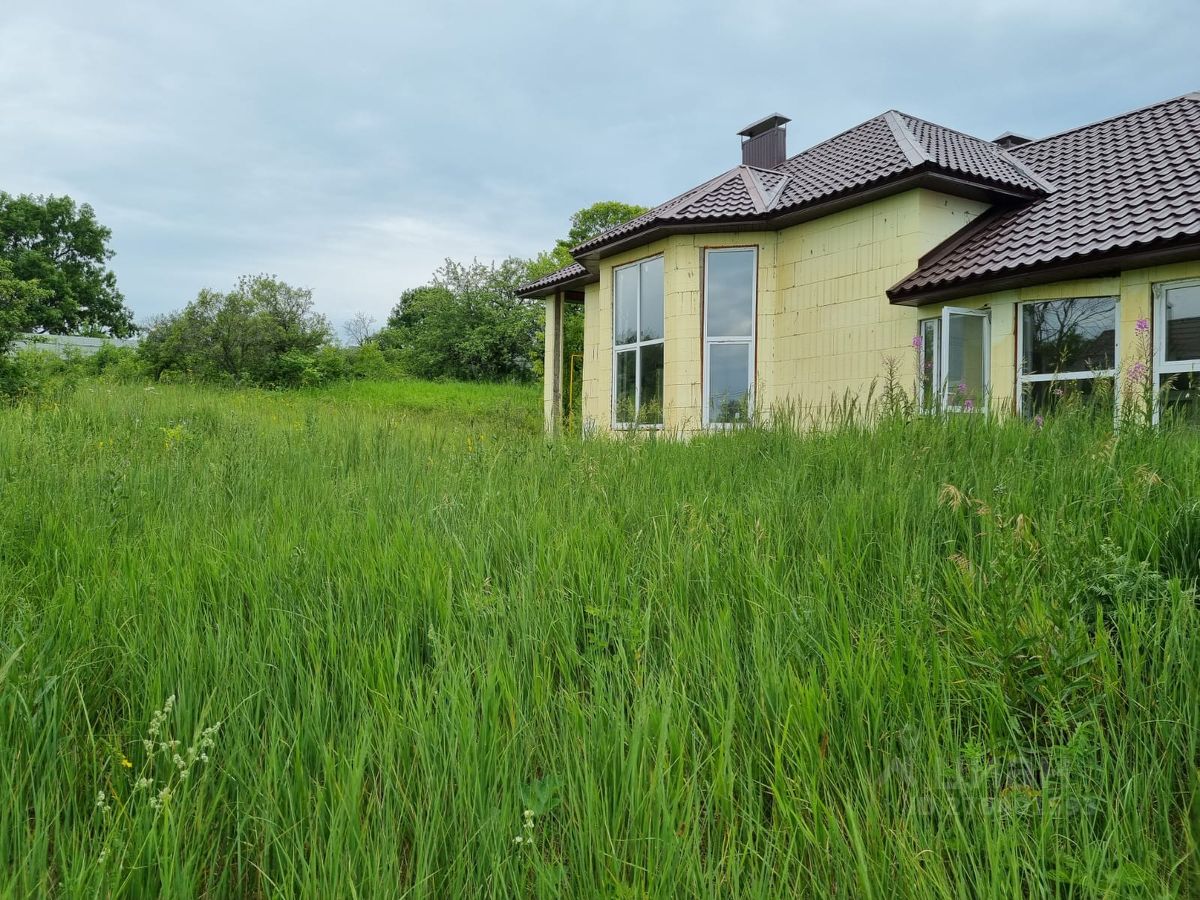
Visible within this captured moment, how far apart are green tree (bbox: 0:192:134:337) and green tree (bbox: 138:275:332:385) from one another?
→ 28252 mm

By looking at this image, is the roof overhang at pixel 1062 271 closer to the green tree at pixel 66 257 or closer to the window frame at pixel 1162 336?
the window frame at pixel 1162 336

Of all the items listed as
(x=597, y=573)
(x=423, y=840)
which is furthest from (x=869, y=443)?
(x=423, y=840)

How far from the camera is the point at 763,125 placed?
14.6 meters

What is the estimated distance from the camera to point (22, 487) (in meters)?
3.68

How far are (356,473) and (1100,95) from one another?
32.9 meters

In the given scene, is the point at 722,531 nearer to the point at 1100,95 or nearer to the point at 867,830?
the point at 867,830

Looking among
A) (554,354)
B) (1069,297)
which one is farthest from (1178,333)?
(554,354)

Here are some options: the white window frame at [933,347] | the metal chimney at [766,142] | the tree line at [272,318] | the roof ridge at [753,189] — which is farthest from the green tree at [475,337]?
the white window frame at [933,347]

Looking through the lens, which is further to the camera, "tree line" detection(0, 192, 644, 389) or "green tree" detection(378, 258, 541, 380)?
"green tree" detection(378, 258, 541, 380)

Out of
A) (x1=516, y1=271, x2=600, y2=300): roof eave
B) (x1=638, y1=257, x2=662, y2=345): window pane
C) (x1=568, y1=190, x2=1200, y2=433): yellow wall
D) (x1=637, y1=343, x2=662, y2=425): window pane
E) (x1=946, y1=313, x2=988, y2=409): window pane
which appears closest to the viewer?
(x1=568, y1=190, x2=1200, y2=433): yellow wall

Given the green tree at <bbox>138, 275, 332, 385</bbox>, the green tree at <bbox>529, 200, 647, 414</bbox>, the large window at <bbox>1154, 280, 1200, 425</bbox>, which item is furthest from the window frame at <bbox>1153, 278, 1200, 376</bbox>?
the green tree at <bbox>529, 200, 647, 414</bbox>

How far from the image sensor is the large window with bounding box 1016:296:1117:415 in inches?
309

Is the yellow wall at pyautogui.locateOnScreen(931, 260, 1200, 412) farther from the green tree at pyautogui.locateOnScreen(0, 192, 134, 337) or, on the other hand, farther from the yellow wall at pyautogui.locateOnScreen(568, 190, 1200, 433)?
the green tree at pyautogui.locateOnScreen(0, 192, 134, 337)

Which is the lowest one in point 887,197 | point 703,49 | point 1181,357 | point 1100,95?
point 1181,357
